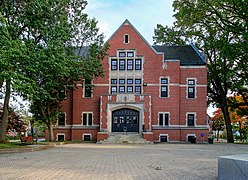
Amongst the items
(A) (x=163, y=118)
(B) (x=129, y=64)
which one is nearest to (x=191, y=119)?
(A) (x=163, y=118)

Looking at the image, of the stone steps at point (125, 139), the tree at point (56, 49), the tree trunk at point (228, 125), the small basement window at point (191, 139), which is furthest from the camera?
the tree trunk at point (228, 125)

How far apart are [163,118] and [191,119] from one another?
3.34 metres

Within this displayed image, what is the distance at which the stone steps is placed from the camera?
3228 cm

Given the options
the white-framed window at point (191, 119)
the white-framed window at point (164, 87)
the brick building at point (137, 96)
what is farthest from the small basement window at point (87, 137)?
the white-framed window at point (191, 119)

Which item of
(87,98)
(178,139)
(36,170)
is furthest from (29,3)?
(178,139)

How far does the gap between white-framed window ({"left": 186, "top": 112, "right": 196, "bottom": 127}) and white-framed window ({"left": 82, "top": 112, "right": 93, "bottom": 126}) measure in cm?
1137

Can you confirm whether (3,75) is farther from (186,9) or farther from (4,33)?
(186,9)

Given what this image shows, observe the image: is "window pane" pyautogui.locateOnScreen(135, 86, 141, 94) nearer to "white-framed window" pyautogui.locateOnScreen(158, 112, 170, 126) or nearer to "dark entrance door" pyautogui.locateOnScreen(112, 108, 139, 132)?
"dark entrance door" pyautogui.locateOnScreen(112, 108, 139, 132)

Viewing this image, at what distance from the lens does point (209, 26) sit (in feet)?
102

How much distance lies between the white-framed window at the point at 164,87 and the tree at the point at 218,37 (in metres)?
5.98

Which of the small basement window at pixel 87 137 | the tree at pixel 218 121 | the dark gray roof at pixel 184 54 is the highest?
the dark gray roof at pixel 184 54

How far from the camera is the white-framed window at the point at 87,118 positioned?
36281 mm

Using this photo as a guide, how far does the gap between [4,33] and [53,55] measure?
3957 millimetres

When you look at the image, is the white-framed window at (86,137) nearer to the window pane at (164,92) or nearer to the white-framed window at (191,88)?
the window pane at (164,92)
